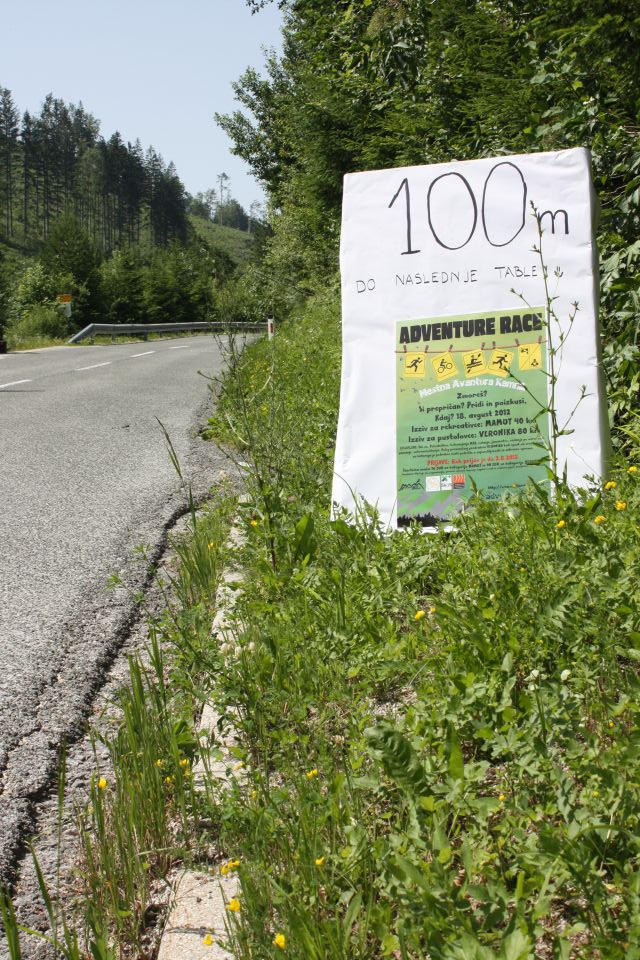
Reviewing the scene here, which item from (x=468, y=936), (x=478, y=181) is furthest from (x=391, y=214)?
(x=468, y=936)

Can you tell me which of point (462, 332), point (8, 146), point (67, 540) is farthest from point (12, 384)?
point (8, 146)

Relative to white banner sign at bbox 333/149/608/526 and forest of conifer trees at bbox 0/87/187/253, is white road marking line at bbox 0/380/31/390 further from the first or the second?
forest of conifer trees at bbox 0/87/187/253

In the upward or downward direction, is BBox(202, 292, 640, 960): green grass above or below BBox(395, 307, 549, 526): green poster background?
A: below

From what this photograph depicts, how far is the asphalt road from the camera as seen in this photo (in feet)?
9.92

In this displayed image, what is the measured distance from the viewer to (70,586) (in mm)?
4336

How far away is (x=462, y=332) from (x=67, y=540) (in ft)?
8.41

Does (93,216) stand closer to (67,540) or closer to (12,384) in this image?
(12,384)

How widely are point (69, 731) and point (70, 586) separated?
140 centimetres

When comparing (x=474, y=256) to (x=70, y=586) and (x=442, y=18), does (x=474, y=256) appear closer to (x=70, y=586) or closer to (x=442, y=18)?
(x=70, y=586)

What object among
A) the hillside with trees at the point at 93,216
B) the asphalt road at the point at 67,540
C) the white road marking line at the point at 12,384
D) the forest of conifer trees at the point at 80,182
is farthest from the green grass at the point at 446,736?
the forest of conifer trees at the point at 80,182

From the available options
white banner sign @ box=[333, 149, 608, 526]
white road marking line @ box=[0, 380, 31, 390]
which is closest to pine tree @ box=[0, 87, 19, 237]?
white road marking line @ box=[0, 380, 31, 390]

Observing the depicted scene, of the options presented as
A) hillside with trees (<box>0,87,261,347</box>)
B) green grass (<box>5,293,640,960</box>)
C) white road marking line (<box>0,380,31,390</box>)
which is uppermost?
hillside with trees (<box>0,87,261,347</box>)

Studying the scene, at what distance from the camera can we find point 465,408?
381 cm

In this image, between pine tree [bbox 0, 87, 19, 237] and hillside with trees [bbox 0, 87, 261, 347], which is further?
pine tree [bbox 0, 87, 19, 237]
